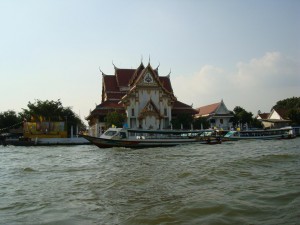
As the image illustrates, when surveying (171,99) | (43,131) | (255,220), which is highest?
(171,99)

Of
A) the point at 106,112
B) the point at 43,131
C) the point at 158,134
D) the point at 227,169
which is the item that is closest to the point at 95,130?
the point at 106,112

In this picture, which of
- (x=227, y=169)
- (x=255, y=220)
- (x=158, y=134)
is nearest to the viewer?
(x=255, y=220)

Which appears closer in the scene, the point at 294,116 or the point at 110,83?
the point at 110,83

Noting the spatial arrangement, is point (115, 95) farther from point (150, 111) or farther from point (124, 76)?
point (150, 111)

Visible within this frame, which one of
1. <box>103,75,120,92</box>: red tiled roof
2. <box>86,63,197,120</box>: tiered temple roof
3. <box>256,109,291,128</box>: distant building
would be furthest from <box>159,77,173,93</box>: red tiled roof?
<box>256,109,291,128</box>: distant building

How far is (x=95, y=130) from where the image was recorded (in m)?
44.2

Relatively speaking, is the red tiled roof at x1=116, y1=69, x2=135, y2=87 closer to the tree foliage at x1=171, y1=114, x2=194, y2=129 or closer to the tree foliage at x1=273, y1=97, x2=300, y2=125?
the tree foliage at x1=171, y1=114, x2=194, y2=129

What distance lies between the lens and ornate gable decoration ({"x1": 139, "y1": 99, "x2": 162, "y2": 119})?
140 feet

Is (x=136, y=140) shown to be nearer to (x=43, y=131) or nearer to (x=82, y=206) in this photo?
(x=43, y=131)

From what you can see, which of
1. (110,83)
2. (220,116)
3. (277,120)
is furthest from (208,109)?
(110,83)

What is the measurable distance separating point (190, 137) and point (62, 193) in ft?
82.5

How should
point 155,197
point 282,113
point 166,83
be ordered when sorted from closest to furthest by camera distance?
point 155,197, point 166,83, point 282,113

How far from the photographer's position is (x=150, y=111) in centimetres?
4275

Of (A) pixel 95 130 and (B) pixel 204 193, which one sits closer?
(B) pixel 204 193
